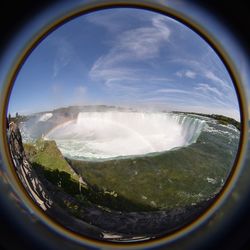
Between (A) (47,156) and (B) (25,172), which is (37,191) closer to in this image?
(B) (25,172)

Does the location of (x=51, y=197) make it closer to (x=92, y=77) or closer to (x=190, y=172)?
(x=92, y=77)

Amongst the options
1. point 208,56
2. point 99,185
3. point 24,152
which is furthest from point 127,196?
point 208,56

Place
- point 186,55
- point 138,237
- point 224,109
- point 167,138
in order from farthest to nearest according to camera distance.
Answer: point 167,138 → point 186,55 → point 224,109 → point 138,237

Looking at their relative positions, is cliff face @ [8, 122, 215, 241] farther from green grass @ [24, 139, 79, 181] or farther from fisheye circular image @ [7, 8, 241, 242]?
green grass @ [24, 139, 79, 181]

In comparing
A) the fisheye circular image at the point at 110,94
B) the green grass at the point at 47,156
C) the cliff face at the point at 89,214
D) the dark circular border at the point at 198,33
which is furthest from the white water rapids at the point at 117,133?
the dark circular border at the point at 198,33

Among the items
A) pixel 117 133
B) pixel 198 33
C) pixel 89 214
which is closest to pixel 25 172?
pixel 89 214

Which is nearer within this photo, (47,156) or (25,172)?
(25,172)
